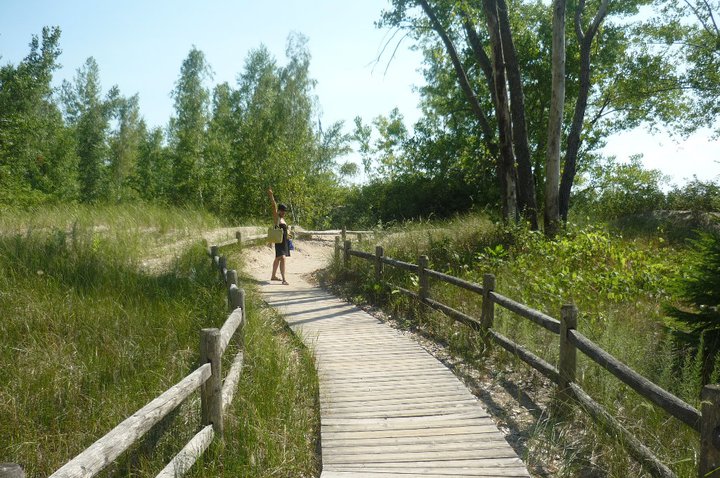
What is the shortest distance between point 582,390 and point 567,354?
15.2 inches

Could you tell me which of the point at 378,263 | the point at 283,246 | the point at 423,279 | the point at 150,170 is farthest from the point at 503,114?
the point at 150,170

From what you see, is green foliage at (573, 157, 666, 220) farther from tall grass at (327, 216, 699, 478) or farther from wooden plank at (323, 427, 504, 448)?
wooden plank at (323, 427, 504, 448)

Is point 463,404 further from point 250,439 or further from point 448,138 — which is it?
point 448,138

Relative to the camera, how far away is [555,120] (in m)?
13.0

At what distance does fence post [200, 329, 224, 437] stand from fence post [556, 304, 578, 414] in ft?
10.2

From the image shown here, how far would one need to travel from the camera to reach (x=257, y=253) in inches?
681

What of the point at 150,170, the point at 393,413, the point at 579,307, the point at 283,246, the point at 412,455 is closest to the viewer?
the point at 412,455

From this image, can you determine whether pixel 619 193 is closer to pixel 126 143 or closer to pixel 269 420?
pixel 269 420

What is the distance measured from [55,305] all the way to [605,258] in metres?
9.50

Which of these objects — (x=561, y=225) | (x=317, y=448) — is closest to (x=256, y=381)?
(x=317, y=448)

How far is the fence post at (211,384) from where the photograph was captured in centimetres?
428

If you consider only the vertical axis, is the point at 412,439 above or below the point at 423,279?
below

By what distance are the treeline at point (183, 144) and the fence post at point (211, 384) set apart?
19.5 meters

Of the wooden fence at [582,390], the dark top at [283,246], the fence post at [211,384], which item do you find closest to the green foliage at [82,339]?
the fence post at [211,384]
